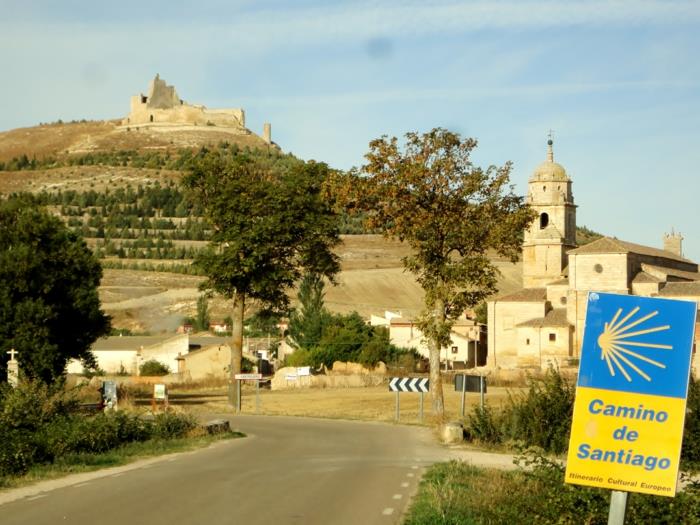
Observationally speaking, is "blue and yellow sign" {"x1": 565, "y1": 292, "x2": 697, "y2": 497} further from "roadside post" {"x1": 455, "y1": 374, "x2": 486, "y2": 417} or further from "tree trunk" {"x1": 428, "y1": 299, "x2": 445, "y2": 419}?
"tree trunk" {"x1": 428, "y1": 299, "x2": 445, "y2": 419}

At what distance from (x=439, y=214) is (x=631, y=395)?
107 feet

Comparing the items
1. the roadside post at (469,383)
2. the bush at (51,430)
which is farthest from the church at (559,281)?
the bush at (51,430)

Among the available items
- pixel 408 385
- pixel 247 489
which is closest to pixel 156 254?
pixel 408 385

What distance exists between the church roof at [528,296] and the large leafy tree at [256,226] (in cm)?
4681

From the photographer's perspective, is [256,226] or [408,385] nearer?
[408,385]

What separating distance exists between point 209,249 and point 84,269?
6072mm

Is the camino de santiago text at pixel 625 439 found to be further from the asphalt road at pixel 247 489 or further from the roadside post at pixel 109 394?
the roadside post at pixel 109 394

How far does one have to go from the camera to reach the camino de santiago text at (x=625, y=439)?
641 cm

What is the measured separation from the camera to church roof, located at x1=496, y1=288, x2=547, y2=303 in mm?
94750

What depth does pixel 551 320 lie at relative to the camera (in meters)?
90.4

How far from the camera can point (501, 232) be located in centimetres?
3862

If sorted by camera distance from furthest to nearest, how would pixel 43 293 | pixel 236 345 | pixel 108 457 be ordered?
1. pixel 236 345
2. pixel 43 293
3. pixel 108 457

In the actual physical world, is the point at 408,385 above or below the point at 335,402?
above

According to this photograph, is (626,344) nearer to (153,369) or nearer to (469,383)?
(469,383)
